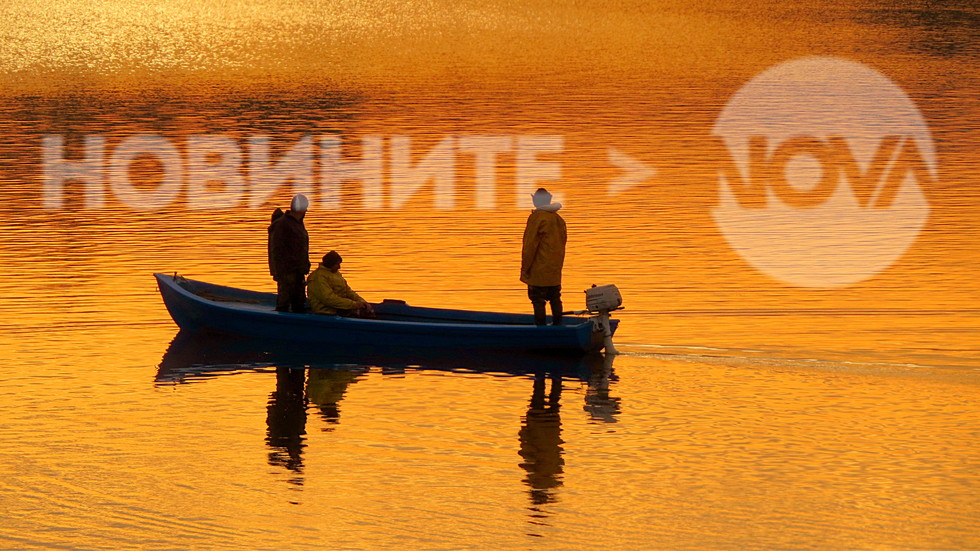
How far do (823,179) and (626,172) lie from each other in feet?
16.1

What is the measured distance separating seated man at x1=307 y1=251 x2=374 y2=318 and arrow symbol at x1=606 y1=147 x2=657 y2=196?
15.6m

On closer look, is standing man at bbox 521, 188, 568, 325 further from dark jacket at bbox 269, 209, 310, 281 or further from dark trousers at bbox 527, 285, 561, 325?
dark jacket at bbox 269, 209, 310, 281

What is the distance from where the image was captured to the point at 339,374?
1853 cm

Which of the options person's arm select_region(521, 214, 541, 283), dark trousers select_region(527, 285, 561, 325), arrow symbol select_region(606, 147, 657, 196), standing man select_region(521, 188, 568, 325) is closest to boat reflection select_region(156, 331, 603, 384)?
dark trousers select_region(527, 285, 561, 325)

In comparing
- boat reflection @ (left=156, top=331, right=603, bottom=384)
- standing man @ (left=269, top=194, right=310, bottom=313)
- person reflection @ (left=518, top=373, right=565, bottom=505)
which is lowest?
person reflection @ (left=518, top=373, right=565, bottom=505)

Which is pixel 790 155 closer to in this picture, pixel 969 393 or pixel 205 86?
pixel 969 393

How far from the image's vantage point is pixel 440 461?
1427 centimetres

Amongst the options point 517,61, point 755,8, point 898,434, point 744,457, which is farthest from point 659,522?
point 755,8

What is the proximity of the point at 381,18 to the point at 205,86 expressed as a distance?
3742 centimetres

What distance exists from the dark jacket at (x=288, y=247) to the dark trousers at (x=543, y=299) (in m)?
3.12

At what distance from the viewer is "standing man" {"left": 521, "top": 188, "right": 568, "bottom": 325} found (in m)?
19.1

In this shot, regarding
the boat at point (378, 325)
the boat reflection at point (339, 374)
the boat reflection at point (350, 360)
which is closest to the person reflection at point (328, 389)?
the boat reflection at point (339, 374)

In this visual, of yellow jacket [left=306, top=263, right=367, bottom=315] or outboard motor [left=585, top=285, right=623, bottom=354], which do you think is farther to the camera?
yellow jacket [left=306, top=263, right=367, bottom=315]

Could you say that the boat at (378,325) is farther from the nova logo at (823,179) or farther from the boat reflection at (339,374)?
the nova logo at (823,179)
